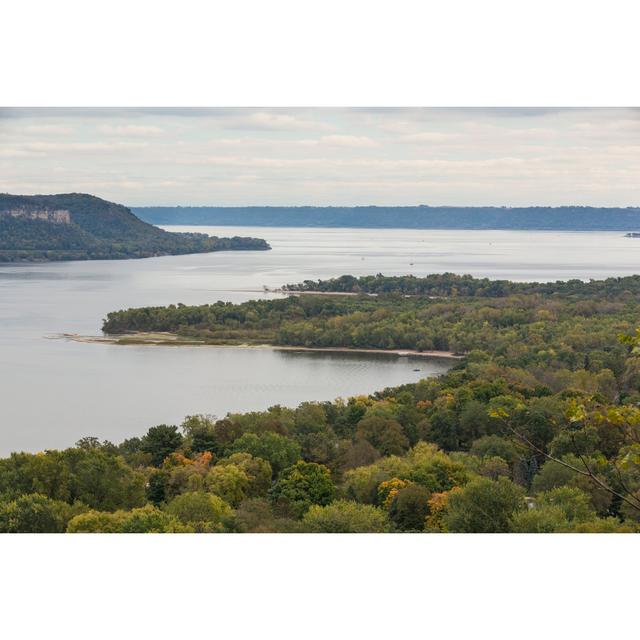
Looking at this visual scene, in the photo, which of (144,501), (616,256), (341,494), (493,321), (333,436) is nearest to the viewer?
(144,501)

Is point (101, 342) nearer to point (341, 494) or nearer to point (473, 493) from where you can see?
point (341, 494)

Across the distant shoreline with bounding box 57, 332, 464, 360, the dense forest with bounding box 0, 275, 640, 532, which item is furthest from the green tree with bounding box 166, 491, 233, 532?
the distant shoreline with bounding box 57, 332, 464, 360

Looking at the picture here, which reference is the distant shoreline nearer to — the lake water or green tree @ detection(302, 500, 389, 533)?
the lake water

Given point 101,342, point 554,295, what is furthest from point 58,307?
point 554,295

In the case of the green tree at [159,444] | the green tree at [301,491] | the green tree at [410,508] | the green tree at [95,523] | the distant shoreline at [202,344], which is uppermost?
the green tree at [95,523]

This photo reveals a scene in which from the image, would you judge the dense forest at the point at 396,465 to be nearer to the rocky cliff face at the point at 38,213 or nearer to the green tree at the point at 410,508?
the green tree at the point at 410,508

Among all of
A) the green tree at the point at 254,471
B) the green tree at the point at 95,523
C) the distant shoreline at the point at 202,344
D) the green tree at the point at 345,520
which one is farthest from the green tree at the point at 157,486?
the distant shoreline at the point at 202,344

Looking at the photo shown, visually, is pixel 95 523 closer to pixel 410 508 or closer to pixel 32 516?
pixel 32 516
